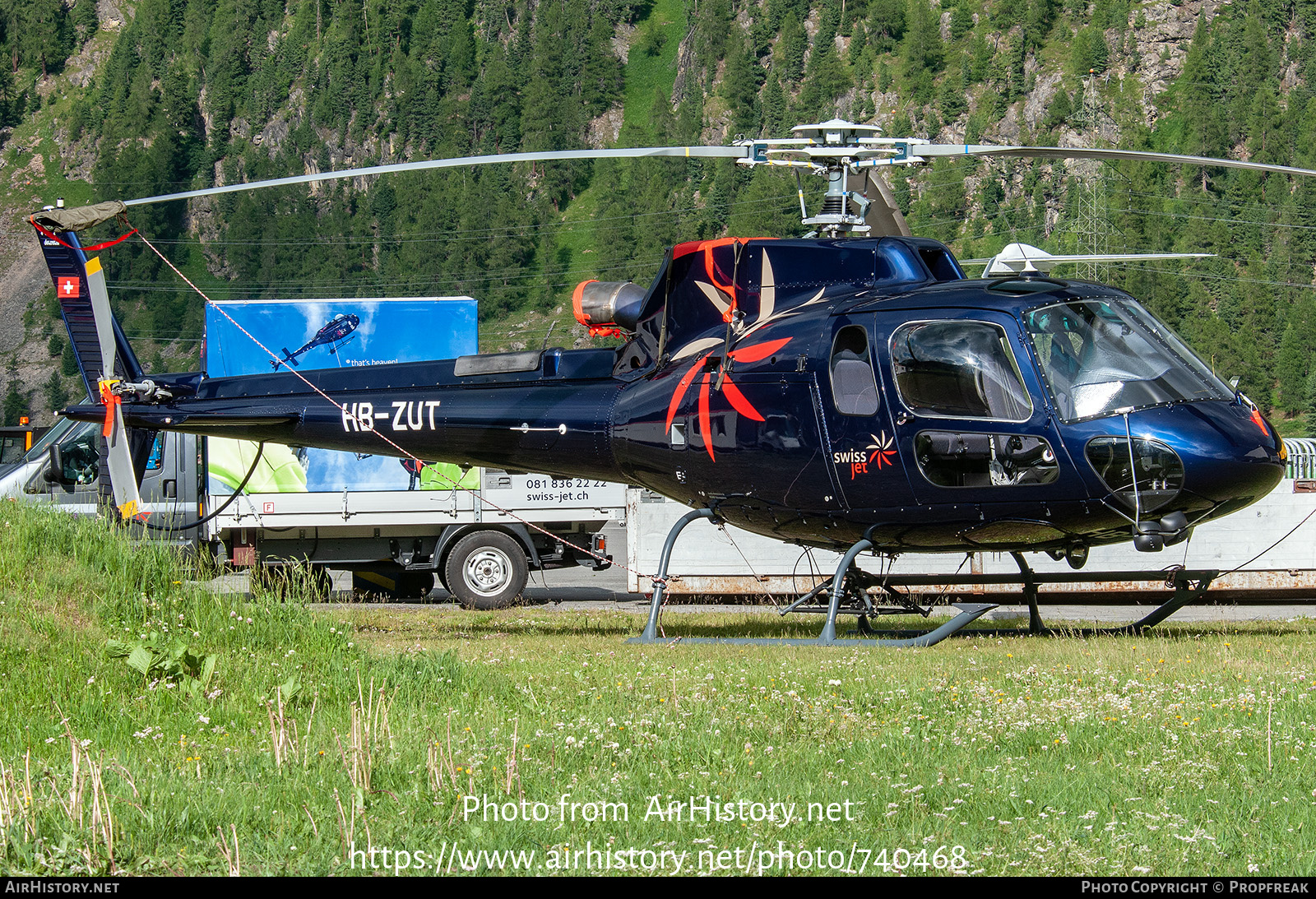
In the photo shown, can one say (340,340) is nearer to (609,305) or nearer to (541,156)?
(609,305)

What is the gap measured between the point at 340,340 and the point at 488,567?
4145 millimetres

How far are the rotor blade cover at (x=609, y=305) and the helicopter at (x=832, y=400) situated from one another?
0.03 m

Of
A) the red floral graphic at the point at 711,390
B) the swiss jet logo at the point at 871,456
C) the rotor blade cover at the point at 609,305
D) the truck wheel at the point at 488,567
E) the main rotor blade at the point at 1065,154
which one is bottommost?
the truck wheel at the point at 488,567

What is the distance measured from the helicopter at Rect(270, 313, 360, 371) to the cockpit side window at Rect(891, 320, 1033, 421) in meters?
10.4

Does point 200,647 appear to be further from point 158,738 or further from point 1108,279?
point 1108,279

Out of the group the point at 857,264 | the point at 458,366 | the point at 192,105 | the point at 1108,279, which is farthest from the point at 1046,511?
the point at 192,105

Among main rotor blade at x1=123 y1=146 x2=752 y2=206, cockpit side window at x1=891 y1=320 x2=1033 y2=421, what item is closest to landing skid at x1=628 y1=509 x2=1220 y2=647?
cockpit side window at x1=891 y1=320 x2=1033 y2=421

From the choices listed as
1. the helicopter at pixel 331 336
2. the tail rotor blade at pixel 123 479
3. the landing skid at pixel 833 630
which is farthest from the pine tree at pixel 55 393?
the landing skid at pixel 833 630

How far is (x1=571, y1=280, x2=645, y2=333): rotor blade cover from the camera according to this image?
11992 mm

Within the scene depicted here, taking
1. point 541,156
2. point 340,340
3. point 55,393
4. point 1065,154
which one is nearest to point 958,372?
point 1065,154

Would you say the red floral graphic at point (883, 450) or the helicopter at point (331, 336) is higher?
the helicopter at point (331, 336)

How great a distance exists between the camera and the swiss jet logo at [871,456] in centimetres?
959

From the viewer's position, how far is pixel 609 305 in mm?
12117

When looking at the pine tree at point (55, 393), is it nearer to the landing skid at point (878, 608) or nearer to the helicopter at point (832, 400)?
the helicopter at point (832, 400)
